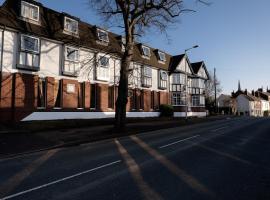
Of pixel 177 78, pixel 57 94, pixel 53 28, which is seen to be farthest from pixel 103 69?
pixel 177 78

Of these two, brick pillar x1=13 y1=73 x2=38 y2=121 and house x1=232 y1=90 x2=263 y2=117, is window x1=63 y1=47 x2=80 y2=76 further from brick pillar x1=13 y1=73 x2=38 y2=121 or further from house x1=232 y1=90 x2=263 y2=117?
house x1=232 y1=90 x2=263 y2=117

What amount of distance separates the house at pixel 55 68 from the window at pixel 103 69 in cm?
11

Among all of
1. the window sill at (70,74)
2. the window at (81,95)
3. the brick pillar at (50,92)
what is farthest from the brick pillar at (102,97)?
the brick pillar at (50,92)

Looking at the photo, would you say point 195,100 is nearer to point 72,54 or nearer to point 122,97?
point 72,54

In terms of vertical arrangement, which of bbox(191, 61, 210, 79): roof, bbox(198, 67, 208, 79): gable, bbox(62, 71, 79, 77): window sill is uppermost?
bbox(191, 61, 210, 79): roof

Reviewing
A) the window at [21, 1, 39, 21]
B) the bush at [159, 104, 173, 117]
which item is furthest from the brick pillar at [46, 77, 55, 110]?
the bush at [159, 104, 173, 117]

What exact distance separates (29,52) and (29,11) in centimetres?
386

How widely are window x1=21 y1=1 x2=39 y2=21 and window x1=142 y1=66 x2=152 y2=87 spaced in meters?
16.4

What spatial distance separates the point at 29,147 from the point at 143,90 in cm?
2388

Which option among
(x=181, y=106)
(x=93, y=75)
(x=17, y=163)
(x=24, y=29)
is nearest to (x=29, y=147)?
(x=17, y=163)

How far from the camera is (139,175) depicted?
24.4 feet

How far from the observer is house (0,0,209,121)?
1978cm

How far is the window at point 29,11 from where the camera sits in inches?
837

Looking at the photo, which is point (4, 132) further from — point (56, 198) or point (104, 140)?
point (56, 198)
